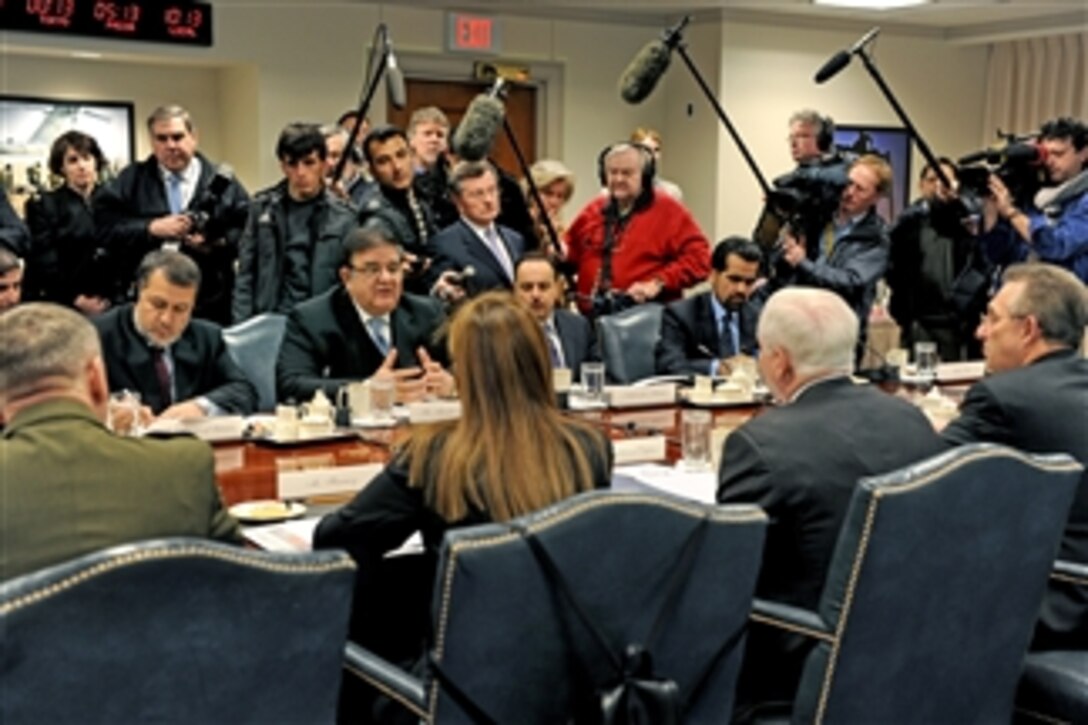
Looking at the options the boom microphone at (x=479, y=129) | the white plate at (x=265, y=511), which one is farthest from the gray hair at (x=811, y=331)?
the boom microphone at (x=479, y=129)

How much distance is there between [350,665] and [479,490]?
0.32m

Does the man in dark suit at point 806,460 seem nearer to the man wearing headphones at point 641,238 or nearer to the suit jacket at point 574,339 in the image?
the suit jacket at point 574,339

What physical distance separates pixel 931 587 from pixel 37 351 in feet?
4.50

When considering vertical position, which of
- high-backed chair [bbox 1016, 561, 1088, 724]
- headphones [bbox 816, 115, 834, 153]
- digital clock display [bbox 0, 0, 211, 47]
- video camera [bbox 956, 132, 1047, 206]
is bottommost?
high-backed chair [bbox 1016, 561, 1088, 724]

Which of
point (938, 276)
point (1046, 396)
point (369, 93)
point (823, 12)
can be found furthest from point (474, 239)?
point (823, 12)

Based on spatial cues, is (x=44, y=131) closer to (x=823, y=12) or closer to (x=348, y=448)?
(x=823, y=12)

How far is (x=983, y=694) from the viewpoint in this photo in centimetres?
204

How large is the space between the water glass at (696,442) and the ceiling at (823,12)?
18.2ft

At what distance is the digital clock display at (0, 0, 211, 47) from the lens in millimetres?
6523

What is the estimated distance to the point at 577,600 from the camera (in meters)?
1.61

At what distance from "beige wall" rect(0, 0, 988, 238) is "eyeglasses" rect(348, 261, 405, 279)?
13.0ft

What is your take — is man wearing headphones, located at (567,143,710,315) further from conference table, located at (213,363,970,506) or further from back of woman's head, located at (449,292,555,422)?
back of woman's head, located at (449,292,555,422)

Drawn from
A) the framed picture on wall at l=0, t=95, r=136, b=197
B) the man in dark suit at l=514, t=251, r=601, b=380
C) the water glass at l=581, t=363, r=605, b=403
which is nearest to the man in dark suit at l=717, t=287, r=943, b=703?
the water glass at l=581, t=363, r=605, b=403

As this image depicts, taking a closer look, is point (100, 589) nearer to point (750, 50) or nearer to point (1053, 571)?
point (1053, 571)
